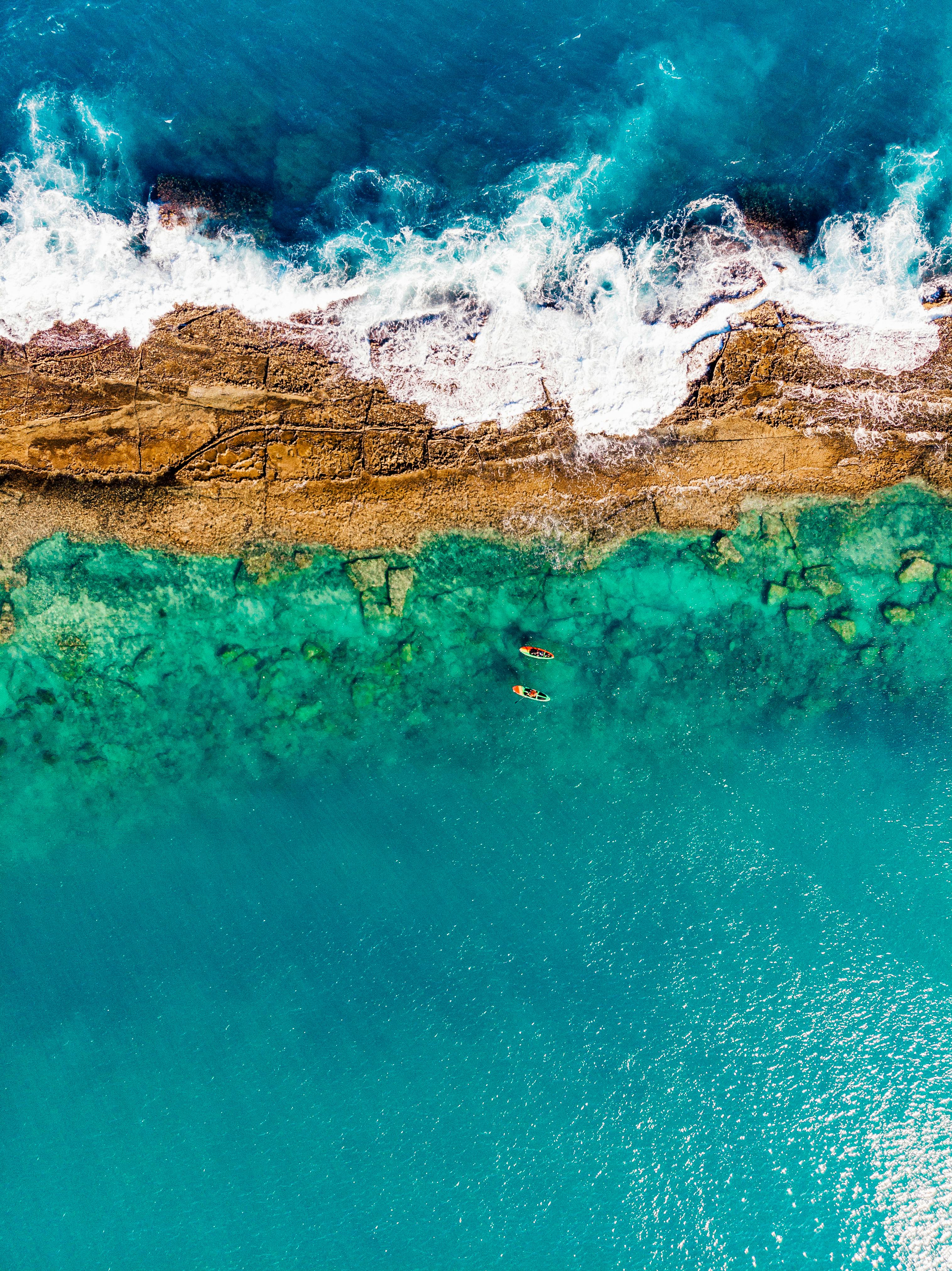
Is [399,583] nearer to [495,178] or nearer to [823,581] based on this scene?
[495,178]

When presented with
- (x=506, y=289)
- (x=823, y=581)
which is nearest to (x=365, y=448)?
(x=506, y=289)

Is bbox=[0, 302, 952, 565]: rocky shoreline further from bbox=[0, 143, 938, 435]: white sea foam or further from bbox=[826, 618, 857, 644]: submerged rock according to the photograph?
bbox=[826, 618, 857, 644]: submerged rock

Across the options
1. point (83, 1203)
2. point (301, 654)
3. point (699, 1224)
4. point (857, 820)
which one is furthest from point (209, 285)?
point (699, 1224)

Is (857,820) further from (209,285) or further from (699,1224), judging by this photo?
(209,285)

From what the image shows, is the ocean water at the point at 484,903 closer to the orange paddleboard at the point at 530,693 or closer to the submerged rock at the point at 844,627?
the submerged rock at the point at 844,627

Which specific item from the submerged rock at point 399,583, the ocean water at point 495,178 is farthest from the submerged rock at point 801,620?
the submerged rock at point 399,583

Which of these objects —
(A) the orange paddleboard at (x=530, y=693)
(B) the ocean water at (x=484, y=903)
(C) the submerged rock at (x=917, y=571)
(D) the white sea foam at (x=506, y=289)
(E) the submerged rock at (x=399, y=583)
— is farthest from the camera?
(C) the submerged rock at (x=917, y=571)
